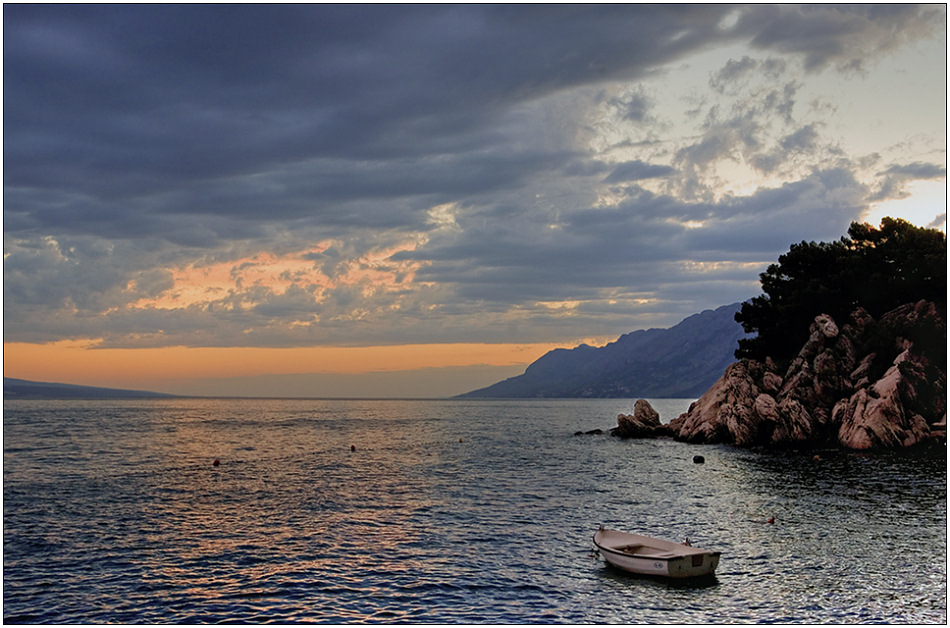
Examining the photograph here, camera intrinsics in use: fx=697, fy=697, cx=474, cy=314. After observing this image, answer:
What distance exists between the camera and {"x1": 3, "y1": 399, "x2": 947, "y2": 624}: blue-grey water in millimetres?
31641

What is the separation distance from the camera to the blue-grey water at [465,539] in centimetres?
3164

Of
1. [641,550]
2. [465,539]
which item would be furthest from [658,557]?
[465,539]

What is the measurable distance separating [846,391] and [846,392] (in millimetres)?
137

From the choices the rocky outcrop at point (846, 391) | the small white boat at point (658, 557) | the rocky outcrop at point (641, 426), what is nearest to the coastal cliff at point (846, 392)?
the rocky outcrop at point (846, 391)

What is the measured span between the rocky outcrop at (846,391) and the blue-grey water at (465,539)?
8.73 m

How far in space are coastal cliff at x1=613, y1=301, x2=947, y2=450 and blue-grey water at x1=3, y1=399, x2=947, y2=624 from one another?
8.25m

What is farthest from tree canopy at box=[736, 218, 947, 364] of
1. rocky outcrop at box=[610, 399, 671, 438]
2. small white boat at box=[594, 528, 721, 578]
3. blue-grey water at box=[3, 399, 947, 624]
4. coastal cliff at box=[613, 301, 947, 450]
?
small white boat at box=[594, 528, 721, 578]

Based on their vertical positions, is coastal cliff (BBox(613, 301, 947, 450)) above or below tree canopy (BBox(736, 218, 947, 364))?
below

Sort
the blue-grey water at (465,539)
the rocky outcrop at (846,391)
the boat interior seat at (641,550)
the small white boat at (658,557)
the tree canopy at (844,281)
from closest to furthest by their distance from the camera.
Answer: the blue-grey water at (465,539) → the small white boat at (658,557) → the boat interior seat at (641,550) → the rocky outcrop at (846,391) → the tree canopy at (844,281)

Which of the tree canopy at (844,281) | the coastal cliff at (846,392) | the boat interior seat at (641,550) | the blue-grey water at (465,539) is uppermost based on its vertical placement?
the tree canopy at (844,281)

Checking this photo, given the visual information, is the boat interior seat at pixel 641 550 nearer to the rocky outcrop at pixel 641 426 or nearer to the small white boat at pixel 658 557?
the small white boat at pixel 658 557

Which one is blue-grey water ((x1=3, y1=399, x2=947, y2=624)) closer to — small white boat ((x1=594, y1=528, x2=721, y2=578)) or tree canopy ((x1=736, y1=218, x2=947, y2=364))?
small white boat ((x1=594, y1=528, x2=721, y2=578))

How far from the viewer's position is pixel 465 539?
44.1 metres

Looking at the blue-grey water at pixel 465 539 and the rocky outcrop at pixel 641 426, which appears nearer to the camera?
the blue-grey water at pixel 465 539
